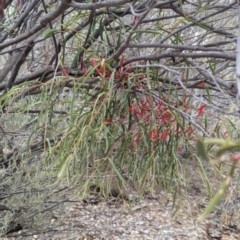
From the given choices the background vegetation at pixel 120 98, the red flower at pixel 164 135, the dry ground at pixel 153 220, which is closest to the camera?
the background vegetation at pixel 120 98

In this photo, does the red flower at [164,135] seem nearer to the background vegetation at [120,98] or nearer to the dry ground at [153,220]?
the background vegetation at [120,98]

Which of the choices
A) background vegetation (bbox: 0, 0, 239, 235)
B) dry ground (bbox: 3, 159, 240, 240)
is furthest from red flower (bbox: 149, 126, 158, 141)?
dry ground (bbox: 3, 159, 240, 240)

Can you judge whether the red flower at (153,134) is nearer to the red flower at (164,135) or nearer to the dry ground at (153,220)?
the red flower at (164,135)

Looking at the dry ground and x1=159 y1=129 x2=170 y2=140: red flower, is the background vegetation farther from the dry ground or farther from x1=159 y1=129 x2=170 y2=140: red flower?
the dry ground

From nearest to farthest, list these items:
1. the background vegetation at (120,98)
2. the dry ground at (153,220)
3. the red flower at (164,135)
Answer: the background vegetation at (120,98) → the red flower at (164,135) → the dry ground at (153,220)

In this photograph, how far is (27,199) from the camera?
1.77 m

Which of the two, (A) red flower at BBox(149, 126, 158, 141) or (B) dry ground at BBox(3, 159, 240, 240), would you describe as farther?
(B) dry ground at BBox(3, 159, 240, 240)

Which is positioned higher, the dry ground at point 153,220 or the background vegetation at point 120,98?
the background vegetation at point 120,98

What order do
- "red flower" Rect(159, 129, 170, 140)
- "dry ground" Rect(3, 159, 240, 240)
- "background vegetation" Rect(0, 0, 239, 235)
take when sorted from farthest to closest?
"dry ground" Rect(3, 159, 240, 240)
"red flower" Rect(159, 129, 170, 140)
"background vegetation" Rect(0, 0, 239, 235)

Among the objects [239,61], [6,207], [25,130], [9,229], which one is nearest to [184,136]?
[239,61]

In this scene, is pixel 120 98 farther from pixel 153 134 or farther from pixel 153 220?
pixel 153 220

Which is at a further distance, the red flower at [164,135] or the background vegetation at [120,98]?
the red flower at [164,135]

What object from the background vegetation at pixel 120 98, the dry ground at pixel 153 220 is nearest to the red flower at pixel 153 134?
the background vegetation at pixel 120 98

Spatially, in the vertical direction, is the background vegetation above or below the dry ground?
above
